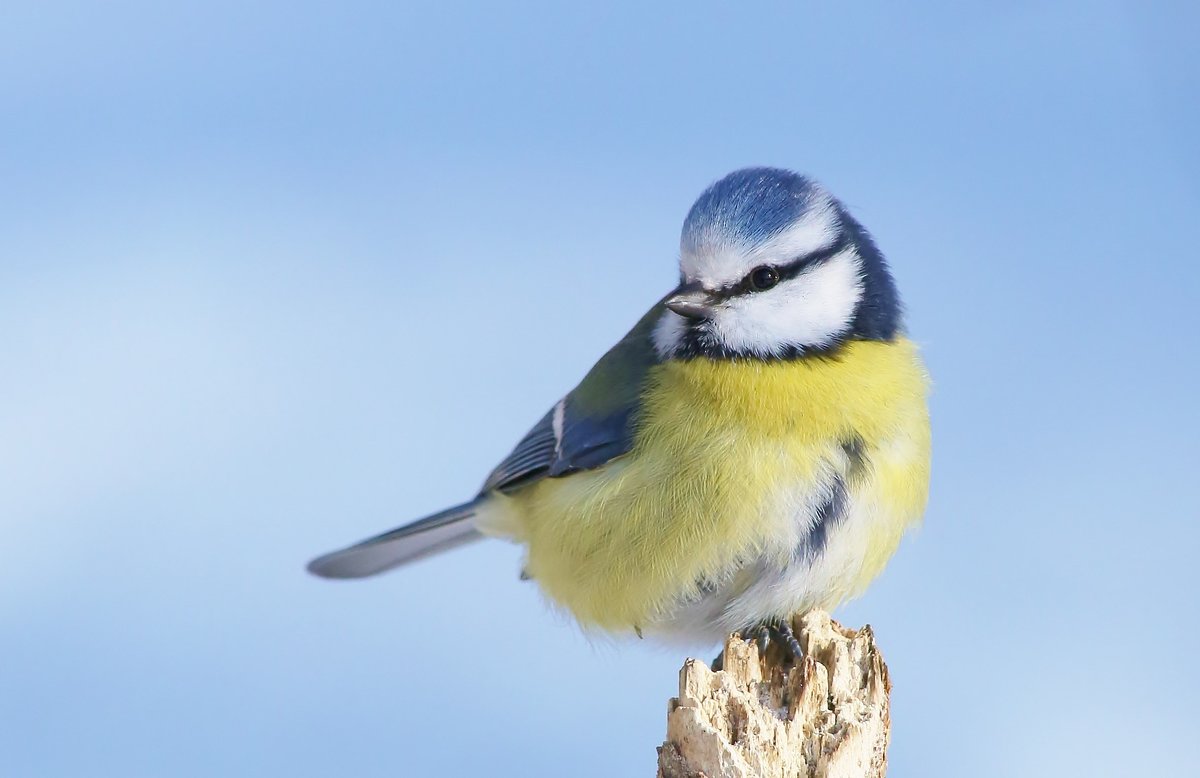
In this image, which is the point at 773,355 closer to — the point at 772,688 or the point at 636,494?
the point at 636,494

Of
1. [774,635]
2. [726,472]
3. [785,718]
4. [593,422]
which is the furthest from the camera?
[593,422]

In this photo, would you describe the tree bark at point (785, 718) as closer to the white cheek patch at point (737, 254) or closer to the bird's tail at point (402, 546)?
the white cheek patch at point (737, 254)

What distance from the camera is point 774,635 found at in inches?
82.1

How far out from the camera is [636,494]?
204 centimetres

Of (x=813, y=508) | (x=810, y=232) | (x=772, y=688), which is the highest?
(x=810, y=232)

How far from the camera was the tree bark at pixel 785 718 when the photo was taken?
1.68 m

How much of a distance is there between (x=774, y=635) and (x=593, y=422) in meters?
0.48

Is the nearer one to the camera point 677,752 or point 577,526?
point 677,752

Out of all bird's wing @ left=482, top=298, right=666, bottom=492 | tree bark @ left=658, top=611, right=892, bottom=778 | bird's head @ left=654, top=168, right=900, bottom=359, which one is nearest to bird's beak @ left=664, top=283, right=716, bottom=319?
bird's head @ left=654, top=168, right=900, bottom=359

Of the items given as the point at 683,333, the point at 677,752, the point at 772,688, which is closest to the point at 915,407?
the point at 683,333

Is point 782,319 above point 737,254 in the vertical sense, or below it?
below

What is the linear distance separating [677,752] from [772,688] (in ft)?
0.77

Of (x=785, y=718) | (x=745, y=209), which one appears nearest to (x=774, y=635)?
(x=785, y=718)

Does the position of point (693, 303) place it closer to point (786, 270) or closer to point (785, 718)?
point (786, 270)
